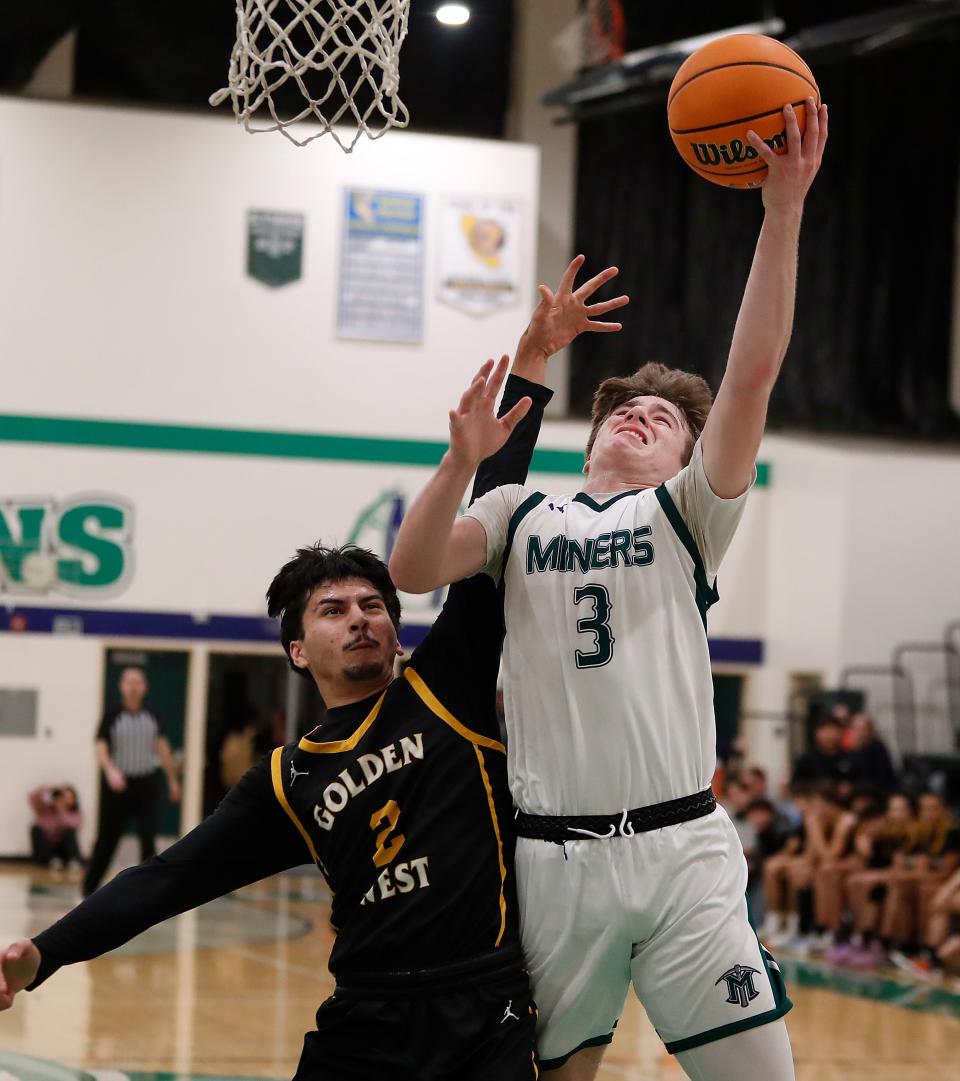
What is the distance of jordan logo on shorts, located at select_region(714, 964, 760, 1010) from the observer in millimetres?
3113

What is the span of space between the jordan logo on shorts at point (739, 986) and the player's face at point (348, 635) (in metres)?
1.03

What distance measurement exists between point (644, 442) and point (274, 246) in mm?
14054

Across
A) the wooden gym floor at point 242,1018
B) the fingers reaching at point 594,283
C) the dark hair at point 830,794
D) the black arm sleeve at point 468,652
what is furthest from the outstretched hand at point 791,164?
the dark hair at point 830,794

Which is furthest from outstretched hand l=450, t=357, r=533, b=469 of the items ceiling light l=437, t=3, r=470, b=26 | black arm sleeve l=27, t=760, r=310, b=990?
ceiling light l=437, t=3, r=470, b=26

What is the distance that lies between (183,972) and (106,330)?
8426 mm

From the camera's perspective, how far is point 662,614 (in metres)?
3.24

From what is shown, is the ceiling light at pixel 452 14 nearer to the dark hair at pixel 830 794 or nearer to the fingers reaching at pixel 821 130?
the dark hair at pixel 830 794

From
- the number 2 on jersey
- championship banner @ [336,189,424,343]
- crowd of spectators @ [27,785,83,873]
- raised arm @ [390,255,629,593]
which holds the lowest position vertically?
crowd of spectators @ [27,785,83,873]

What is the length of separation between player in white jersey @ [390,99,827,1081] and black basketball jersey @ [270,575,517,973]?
10cm

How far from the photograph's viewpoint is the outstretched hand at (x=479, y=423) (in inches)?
121

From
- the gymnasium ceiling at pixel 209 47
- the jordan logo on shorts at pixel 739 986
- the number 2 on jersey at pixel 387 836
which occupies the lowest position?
the jordan logo on shorts at pixel 739 986

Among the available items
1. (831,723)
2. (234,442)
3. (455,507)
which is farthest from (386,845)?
(234,442)

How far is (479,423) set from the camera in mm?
3109

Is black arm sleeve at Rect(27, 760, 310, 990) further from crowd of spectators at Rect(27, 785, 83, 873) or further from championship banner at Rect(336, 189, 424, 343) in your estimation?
championship banner at Rect(336, 189, 424, 343)
